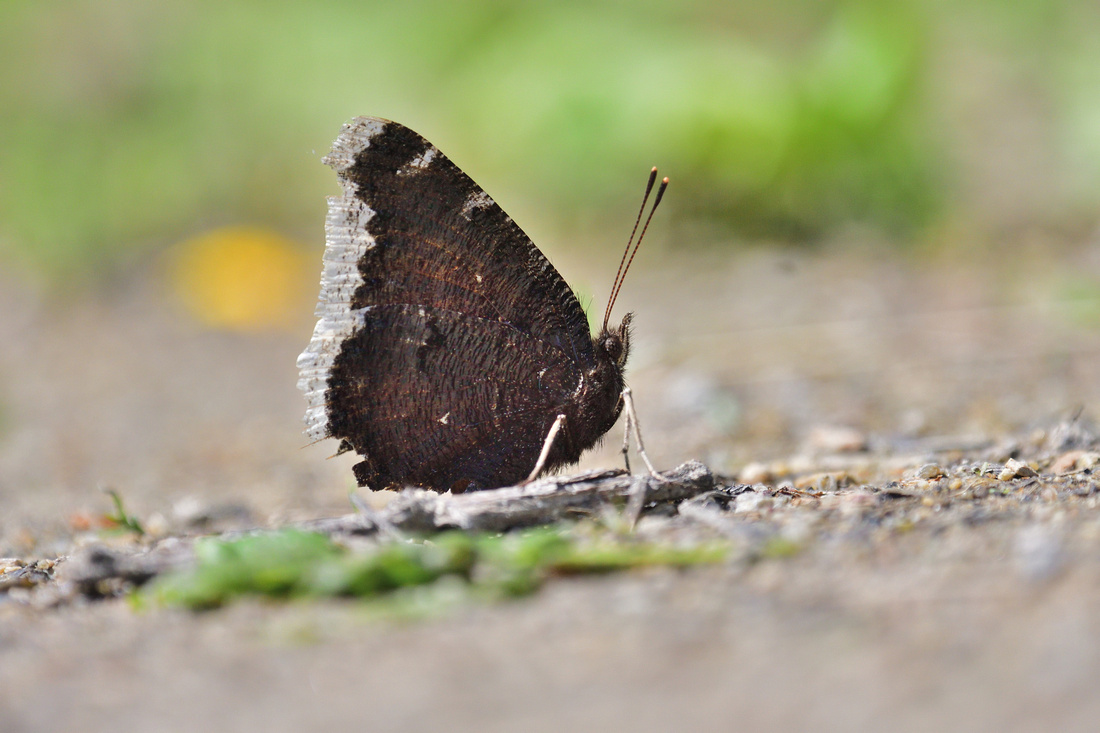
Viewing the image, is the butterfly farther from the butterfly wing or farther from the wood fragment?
the wood fragment

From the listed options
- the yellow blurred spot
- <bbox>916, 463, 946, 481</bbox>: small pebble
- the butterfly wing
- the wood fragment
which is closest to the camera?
the wood fragment

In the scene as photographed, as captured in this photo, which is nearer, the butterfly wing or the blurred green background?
the butterfly wing

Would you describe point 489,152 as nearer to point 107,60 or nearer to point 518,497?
point 107,60

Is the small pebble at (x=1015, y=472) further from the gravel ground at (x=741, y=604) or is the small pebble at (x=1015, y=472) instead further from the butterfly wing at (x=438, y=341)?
the butterfly wing at (x=438, y=341)

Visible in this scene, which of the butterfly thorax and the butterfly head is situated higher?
the butterfly head

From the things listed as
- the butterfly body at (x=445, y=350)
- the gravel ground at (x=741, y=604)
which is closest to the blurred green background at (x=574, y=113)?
the gravel ground at (x=741, y=604)

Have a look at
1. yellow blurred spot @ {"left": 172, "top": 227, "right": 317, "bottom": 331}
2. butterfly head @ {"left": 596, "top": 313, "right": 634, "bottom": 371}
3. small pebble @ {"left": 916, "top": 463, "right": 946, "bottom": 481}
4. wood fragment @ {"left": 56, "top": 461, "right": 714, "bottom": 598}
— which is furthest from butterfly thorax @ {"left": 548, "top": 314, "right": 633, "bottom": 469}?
yellow blurred spot @ {"left": 172, "top": 227, "right": 317, "bottom": 331}
